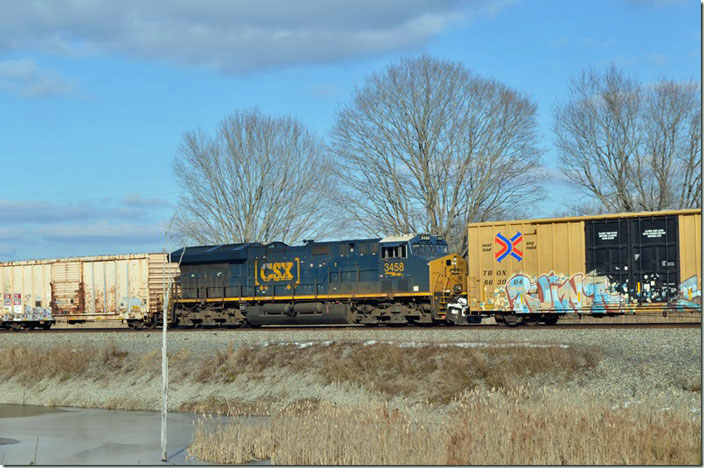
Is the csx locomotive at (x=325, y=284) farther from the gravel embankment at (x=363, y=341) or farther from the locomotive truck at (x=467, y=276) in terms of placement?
the gravel embankment at (x=363, y=341)

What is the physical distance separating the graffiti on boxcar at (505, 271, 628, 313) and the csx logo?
9.71 m

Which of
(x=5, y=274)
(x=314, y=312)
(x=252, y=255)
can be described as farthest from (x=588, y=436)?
(x=5, y=274)

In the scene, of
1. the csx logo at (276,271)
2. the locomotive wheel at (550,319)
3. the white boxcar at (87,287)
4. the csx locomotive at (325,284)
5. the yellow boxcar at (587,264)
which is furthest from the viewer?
the white boxcar at (87,287)

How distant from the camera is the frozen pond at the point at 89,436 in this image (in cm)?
1762

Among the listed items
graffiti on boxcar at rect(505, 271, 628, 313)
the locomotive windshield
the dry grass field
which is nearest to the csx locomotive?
the locomotive windshield

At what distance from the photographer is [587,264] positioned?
26812 millimetres

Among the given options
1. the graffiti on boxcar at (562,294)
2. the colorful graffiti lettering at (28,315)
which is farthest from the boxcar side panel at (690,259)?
the colorful graffiti lettering at (28,315)

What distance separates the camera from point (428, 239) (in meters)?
31.8

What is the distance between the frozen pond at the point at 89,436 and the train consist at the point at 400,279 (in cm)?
485

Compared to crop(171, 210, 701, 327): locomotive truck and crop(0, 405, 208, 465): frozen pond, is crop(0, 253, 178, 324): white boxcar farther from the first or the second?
crop(0, 405, 208, 465): frozen pond

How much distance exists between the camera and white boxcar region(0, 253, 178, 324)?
37500 millimetres

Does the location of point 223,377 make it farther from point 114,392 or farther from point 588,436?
point 588,436

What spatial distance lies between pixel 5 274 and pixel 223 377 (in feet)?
73.9

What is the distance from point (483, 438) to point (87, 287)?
29.1 metres
